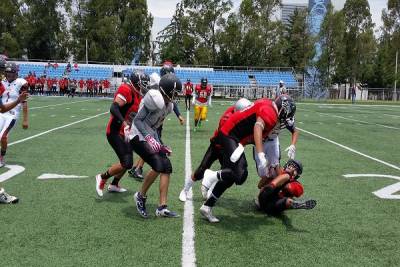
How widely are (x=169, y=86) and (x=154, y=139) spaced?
680mm

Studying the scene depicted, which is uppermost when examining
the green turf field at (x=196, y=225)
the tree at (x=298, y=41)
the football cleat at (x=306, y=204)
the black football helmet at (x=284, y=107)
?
the tree at (x=298, y=41)

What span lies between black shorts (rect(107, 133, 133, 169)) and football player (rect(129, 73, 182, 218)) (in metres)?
0.95

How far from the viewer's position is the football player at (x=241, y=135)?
17.8 ft

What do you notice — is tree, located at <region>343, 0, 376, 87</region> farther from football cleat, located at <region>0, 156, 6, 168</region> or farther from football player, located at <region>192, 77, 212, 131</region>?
football cleat, located at <region>0, 156, 6, 168</region>

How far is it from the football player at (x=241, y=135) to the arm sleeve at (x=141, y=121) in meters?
0.92

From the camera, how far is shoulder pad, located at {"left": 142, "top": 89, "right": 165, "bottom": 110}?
214 inches

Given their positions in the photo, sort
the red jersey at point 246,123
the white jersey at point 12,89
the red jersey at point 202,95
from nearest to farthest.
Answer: the red jersey at point 246,123
the white jersey at point 12,89
the red jersey at point 202,95

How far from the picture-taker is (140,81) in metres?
6.64

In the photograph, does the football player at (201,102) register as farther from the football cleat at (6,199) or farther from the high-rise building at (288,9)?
the high-rise building at (288,9)

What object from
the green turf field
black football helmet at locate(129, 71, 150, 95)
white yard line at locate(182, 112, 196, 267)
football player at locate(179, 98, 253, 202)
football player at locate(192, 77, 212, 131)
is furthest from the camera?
football player at locate(192, 77, 212, 131)

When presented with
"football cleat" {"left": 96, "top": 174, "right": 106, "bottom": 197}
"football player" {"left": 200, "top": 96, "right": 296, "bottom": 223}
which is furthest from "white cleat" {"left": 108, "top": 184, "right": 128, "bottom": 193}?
"football player" {"left": 200, "top": 96, "right": 296, "bottom": 223}

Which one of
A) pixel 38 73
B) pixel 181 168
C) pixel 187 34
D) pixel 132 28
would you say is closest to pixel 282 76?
pixel 187 34

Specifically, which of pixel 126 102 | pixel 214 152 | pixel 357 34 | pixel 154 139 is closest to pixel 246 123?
pixel 214 152

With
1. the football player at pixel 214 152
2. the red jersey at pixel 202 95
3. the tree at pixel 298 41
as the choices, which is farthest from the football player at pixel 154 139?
the tree at pixel 298 41
